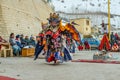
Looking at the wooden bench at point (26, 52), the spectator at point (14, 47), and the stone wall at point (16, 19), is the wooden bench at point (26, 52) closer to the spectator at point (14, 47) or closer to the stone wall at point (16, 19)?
the spectator at point (14, 47)

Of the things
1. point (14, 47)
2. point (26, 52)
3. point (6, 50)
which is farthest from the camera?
point (26, 52)

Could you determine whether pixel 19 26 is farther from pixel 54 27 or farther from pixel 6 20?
pixel 54 27

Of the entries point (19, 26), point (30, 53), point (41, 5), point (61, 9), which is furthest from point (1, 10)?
point (61, 9)

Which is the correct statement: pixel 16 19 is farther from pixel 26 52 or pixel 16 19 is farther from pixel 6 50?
pixel 6 50

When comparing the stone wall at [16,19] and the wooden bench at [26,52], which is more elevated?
the stone wall at [16,19]

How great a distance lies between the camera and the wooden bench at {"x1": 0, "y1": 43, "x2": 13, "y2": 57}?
65.2ft

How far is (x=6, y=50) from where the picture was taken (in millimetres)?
20172

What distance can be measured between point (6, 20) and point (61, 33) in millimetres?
12317

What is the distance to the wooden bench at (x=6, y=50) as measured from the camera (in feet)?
65.2

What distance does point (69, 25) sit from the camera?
15453 mm

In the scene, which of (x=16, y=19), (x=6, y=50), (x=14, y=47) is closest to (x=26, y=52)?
→ (x=14, y=47)

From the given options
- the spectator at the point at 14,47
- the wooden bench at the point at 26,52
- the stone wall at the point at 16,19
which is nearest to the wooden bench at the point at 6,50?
the spectator at the point at 14,47

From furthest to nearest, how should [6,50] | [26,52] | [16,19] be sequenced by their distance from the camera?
1. [16,19]
2. [26,52]
3. [6,50]

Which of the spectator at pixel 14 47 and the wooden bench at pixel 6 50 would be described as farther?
the spectator at pixel 14 47
